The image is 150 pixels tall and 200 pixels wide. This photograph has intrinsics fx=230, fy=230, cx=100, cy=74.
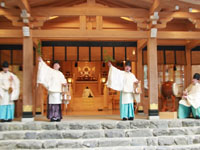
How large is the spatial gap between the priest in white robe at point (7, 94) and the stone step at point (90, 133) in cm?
72

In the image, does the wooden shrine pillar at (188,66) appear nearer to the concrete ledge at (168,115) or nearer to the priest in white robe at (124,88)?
the concrete ledge at (168,115)

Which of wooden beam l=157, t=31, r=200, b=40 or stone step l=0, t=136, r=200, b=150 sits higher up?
wooden beam l=157, t=31, r=200, b=40

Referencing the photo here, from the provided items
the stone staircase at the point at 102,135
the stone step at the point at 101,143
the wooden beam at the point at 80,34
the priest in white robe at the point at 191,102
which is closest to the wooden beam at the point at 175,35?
the wooden beam at the point at 80,34

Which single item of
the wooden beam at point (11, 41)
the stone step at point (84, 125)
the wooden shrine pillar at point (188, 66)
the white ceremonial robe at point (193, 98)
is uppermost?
the wooden beam at point (11, 41)

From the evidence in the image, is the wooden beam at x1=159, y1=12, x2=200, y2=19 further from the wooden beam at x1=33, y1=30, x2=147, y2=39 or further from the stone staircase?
the stone staircase

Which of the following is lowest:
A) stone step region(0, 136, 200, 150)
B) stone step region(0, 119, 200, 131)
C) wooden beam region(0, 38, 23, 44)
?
stone step region(0, 136, 200, 150)

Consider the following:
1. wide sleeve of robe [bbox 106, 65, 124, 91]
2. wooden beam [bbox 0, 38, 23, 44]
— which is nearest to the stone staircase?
wide sleeve of robe [bbox 106, 65, 124, 91]

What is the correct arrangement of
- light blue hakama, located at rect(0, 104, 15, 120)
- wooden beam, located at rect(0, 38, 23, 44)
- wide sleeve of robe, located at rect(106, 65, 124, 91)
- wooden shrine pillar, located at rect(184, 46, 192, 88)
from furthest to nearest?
wooden shrine pillar, located at rect(184, 46, 192, 88) < wooden beam, located at rect(0, 38, 23, 44) < wide sleeve of robe, located at rect(106, 65, 124, 91) < light blue hakama, located at rect(0, 104, 15, 120)

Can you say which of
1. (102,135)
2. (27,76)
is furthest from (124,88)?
(27,76)

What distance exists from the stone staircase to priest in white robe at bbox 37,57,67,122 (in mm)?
443

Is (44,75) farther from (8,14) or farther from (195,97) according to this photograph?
(195,97)

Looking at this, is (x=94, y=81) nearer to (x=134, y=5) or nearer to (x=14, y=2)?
(x=134, y=5)

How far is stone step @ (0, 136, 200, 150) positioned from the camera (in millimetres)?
5418

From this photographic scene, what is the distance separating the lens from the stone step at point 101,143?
5.42 meters
